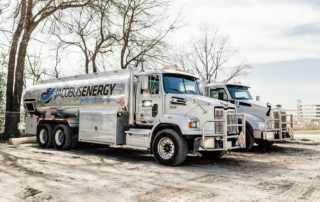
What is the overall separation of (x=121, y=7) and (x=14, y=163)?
8.49 m

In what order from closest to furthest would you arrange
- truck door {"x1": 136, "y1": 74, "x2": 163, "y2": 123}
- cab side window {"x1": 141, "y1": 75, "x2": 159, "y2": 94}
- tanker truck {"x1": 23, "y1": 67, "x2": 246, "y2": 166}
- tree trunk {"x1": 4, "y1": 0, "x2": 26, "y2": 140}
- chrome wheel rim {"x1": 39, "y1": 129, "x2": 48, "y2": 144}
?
tanker truck {"x1": 23, "y1": 67, "x2": 246, "y2": 166} < truck door {"x1": 136, "y1": 74, "x2": 163, "y2": 123} < cab side window {"x1": 141, "y1": 75, "x2": 159, "y2": 94} < chrome wheel rim {"x1": 39, "y1": 129, "x2": 48, "y2": 144} < tree trunk {"x1": 4, "y1": 0, "x2": 26, "y2": 140}

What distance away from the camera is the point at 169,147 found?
27.4 ft

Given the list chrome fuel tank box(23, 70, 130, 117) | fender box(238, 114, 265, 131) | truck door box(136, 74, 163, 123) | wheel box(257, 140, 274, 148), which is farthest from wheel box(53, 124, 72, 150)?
wheel box(257, 140, 274, 148)

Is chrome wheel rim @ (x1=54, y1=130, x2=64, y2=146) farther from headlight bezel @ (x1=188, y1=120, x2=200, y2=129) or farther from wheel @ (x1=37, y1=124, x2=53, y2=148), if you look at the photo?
headlight bezel @ (x1=188, y1=120, x2=200, y2=129)

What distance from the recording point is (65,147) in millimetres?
12047

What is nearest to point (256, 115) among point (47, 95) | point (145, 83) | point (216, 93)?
point (216, 93)

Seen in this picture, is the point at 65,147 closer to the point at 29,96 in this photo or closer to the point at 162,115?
the point at 29,96

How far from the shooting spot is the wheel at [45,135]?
12913 millimetres

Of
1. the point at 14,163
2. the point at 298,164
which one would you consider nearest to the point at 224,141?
the point at 298,164

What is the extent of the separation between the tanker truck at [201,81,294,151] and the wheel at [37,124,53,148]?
7.20 m

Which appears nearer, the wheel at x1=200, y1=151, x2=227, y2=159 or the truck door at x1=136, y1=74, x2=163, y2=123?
the truck door at x1=136, y1=74, x2=163, y2=123

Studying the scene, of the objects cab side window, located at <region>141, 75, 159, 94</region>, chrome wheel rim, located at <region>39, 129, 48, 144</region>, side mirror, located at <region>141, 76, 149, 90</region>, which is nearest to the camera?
side mirror, located at <region>141, 76, 149, 90</region>

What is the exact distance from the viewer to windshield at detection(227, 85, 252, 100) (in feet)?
40.4

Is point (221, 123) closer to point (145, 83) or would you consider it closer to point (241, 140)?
point (241, 140)
